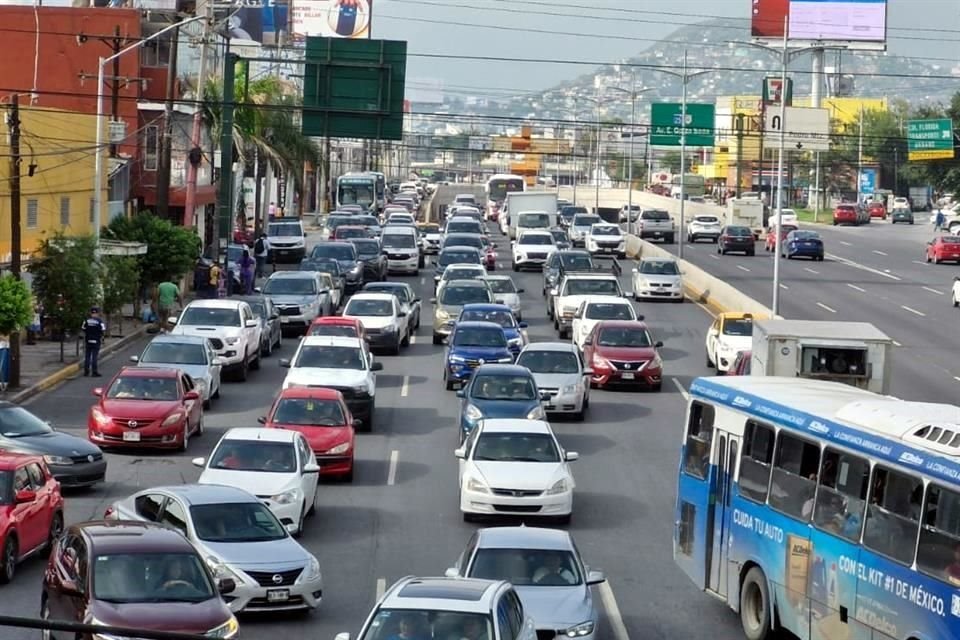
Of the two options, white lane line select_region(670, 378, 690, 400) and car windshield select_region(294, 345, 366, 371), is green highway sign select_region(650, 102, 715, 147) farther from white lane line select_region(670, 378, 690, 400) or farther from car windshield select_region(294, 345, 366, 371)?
car windshield select_region(294, 345, 366, 371)

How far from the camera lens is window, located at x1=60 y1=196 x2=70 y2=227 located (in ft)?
177

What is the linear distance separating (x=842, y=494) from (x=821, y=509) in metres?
0.53

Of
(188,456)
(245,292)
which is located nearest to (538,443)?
(188,456)

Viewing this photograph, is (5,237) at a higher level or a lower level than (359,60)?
lower

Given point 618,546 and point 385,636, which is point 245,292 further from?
point 385,636

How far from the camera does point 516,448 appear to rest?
2605cm

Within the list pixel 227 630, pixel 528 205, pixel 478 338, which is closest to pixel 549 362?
pixel 478 338

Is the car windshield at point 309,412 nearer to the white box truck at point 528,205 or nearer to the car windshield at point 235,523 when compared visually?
the car windshield at point 235,523

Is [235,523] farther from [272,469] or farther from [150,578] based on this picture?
[272,469]

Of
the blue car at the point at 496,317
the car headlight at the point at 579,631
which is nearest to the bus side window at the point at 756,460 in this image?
the car headlight at the point at 579,631

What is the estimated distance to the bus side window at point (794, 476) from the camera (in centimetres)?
1734

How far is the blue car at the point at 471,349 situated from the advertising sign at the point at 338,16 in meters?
144

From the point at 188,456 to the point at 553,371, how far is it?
855 centimetres

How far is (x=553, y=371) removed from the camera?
3553 cm
